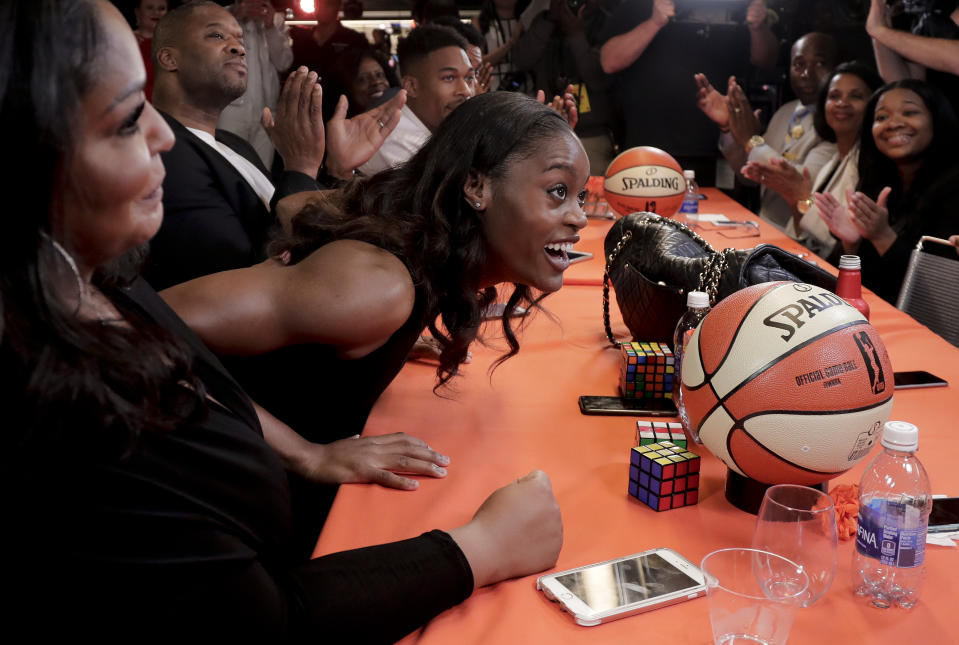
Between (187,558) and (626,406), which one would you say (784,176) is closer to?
(626,406)

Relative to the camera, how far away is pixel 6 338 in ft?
2.39

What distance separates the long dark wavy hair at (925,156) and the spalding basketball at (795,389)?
2469mm

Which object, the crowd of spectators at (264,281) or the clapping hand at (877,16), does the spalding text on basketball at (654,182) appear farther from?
the clapping hand at (877,16)

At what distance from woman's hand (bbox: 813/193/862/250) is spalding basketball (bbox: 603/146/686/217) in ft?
2.04

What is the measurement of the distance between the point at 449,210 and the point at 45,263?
1.05 meters

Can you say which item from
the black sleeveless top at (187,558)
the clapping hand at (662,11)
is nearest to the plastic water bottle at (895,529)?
the black sleeveless top at (187,558)

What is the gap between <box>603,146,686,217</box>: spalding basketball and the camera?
3.23 meters

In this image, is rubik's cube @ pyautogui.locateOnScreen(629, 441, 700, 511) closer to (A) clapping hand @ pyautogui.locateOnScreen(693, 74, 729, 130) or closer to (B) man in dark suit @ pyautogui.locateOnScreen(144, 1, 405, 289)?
→ (B) man in dark suit @ pyautogui.locateOnScreen(144, 1, 405, 289)

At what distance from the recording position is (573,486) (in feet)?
4.47

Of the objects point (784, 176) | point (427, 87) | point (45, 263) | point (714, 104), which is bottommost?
point (784, 176)

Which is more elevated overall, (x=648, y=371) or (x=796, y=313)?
(x=796, y=313)

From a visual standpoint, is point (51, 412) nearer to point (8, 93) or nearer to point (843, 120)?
point (8, 93)

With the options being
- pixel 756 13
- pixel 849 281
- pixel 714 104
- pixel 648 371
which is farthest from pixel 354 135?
pixel 756 13

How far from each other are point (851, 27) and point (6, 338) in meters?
6.27
